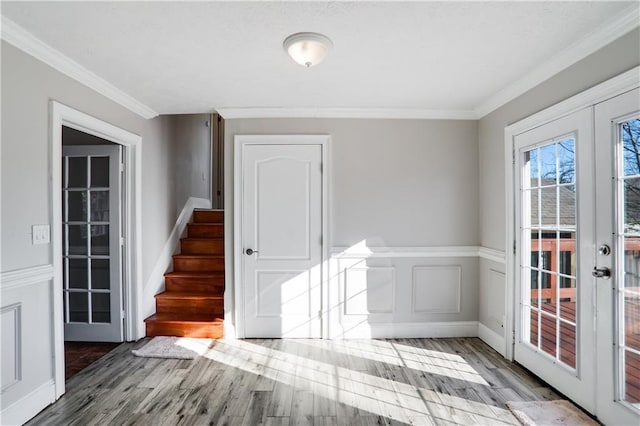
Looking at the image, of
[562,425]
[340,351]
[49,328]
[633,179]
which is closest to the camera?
[633,179]

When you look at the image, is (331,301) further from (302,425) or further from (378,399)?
(302,425)

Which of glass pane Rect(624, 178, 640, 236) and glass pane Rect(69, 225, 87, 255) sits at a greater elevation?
glass pane Rect(624, 178, 640, 236)

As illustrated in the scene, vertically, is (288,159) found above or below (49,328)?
above

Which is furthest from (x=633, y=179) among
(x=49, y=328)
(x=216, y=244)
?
(x=216, y=244)

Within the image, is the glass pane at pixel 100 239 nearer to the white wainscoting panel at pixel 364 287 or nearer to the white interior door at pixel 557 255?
the white wainscoting panel at pixel 364 287

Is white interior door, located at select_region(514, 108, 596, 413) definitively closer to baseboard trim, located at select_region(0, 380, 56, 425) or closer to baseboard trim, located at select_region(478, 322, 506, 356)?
baseboard trim, located at select_region(478, 322, 506, 356)

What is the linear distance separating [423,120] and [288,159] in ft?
4.85

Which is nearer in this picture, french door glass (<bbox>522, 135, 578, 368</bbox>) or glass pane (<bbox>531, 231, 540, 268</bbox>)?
french door glass (<bbox>522, 135, 578, 368</bbox>)

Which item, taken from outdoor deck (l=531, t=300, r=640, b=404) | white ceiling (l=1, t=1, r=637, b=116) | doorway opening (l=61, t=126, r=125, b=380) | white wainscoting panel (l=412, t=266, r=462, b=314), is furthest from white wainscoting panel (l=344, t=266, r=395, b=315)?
doorway opening (l=61, t=126, r=125, b=380)

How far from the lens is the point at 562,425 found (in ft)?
6.91

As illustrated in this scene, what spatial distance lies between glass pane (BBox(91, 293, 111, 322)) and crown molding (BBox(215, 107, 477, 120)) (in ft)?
7.24

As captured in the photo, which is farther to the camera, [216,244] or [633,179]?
[216,244]

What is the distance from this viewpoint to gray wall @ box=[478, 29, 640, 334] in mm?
2117

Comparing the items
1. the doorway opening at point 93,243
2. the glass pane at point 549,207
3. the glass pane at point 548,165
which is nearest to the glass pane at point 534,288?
the glass pane at point 549,207
